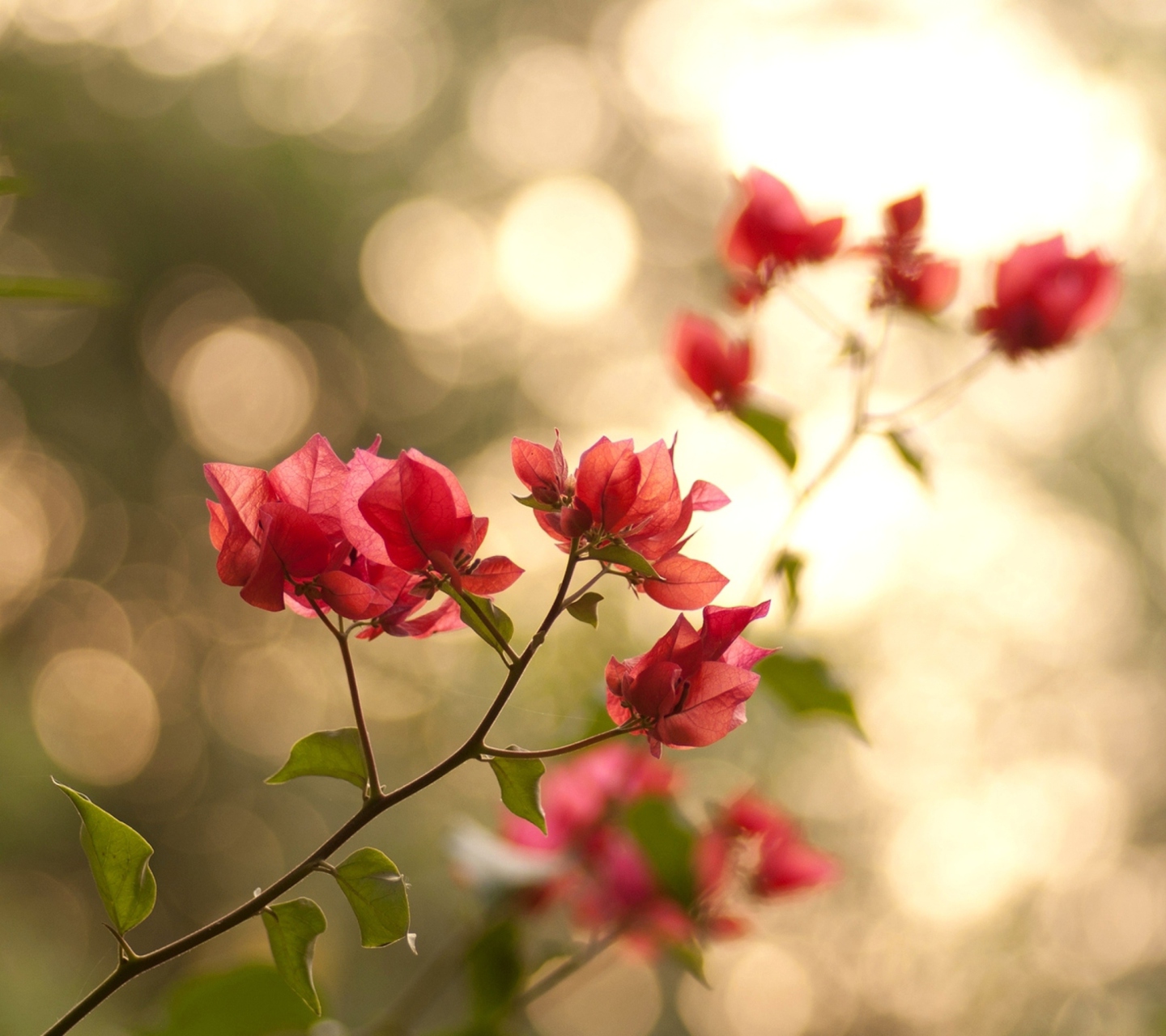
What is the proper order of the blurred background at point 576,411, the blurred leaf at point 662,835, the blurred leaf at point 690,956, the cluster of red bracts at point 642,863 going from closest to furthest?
the blurred leaf at point 662,835 → the blurred leaf at point 690,956 → the cluster of red bracts at point 642,863 → the blurred background at point 576,411

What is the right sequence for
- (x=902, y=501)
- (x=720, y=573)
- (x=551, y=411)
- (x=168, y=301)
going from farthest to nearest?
1. (x=551, y=411)
2. (x=168, y=301)
3. (x=902, y=501)
4. (x=720, y=573)

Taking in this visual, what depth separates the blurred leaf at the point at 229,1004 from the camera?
25.2 inches

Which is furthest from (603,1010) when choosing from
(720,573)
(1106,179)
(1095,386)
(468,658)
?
(720,573)

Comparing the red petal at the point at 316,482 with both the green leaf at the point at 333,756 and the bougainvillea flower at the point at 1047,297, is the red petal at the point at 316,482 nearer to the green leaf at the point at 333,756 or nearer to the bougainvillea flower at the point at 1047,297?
the green leaf at the point at 333,756

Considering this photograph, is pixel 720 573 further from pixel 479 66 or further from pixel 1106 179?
pixel 479 66

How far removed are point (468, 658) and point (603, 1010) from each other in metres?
2.24

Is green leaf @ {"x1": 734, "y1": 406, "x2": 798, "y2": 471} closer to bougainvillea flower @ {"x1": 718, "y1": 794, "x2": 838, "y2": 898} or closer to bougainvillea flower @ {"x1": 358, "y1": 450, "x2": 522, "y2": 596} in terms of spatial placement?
bougainvillea flower @ {"x1": 718, "y1": 794, "x2": 838, "y2": 898}

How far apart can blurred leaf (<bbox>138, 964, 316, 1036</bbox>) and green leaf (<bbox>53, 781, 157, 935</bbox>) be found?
0.30m

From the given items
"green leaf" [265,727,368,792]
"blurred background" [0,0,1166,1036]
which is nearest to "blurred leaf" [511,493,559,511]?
"green leaf" [265,727,368,792]

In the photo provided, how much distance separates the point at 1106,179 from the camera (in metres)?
4.75

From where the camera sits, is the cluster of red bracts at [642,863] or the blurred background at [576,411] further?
the blurred background at [576,411]

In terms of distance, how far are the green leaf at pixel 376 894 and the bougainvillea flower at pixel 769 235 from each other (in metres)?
0.66

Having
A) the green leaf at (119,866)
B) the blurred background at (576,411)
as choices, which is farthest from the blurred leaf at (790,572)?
the blurred background at (576,411)

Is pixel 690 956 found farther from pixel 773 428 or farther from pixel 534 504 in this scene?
pixel 534 504
